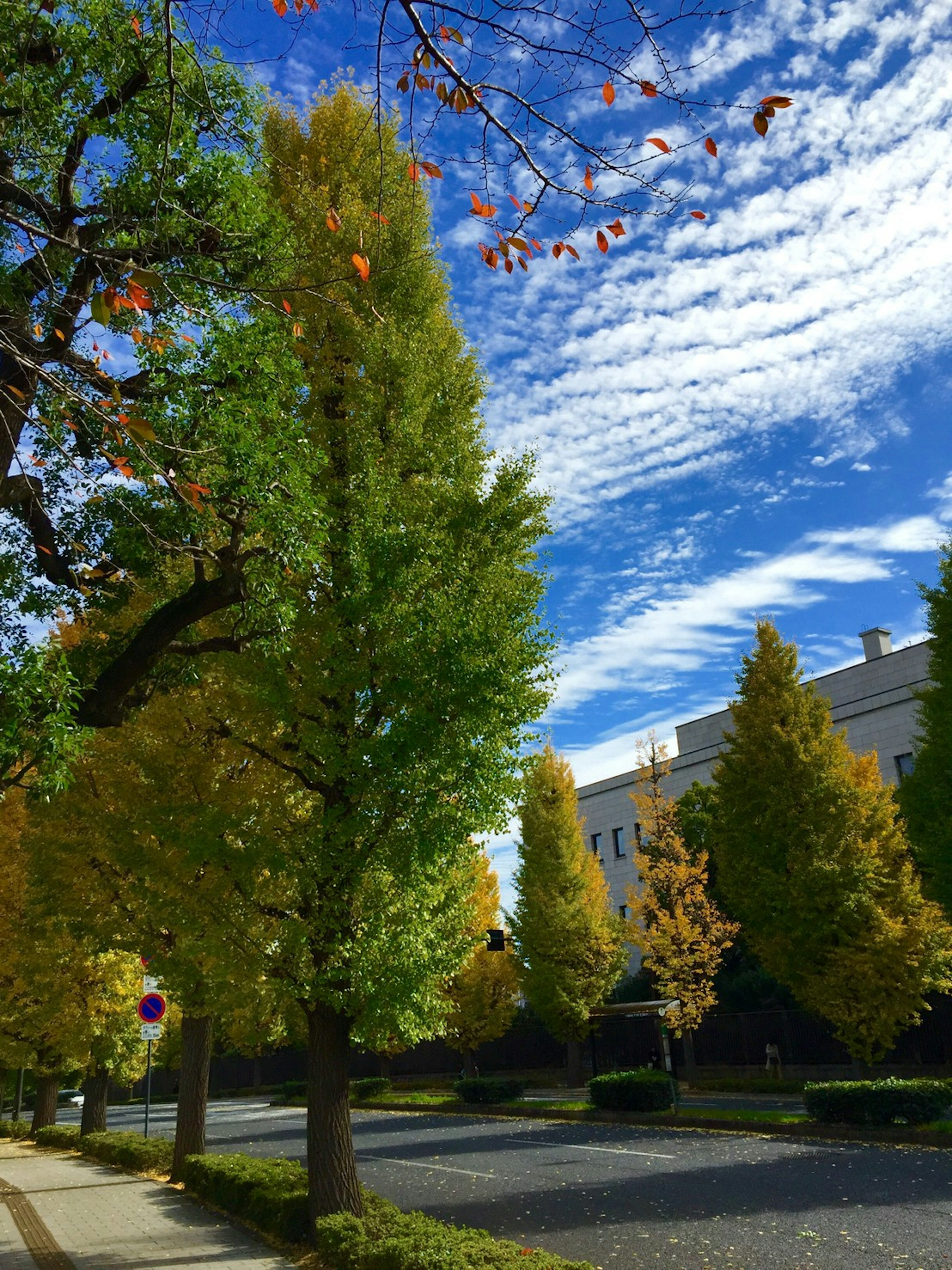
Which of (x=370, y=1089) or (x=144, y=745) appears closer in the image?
(x=144, y=745)

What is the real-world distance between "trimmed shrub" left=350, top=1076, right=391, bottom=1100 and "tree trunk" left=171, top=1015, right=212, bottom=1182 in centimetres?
2038

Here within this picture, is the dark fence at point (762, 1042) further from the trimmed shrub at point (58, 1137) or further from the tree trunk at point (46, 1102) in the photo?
the tree trunk at point (46, 1102)

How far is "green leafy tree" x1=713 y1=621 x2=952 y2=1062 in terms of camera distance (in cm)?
2192

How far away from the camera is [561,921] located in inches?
1164

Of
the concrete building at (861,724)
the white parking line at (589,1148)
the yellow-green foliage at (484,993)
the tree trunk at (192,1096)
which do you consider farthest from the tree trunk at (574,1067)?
the tree trunk at (192,1096)

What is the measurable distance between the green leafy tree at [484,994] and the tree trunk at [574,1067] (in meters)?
2.38

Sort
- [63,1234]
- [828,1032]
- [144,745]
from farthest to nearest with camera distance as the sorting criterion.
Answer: [828,1032] → [144,745] → [63,1234]

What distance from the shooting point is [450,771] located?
932cm

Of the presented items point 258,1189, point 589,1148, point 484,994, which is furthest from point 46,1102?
point 258,1189

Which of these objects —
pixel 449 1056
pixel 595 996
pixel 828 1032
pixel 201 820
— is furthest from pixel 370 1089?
pixel 201 820

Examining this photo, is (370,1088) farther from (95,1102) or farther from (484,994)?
(95,1102)

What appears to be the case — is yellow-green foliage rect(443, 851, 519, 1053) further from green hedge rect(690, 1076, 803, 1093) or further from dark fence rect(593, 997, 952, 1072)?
green hedge rect(690, 1076, 803, 1093)

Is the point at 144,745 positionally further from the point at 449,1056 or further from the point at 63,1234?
the point at 449,1056

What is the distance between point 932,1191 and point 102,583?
11568 millimetres
